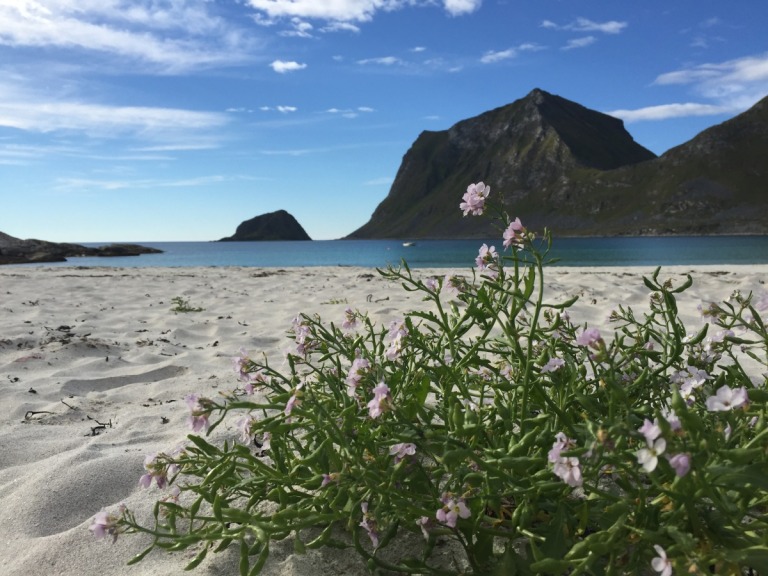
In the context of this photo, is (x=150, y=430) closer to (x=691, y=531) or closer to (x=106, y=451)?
(x=106, y=451)

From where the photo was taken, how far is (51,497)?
92.5 inches

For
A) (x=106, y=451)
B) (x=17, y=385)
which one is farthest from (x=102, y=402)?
(x=106, y=451)

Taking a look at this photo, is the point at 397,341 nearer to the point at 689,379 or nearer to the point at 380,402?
the point at 380,402

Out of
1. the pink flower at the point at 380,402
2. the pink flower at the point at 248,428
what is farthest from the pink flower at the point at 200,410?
the pink flower at the point at 380,402

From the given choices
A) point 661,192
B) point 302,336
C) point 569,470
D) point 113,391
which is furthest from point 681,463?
point 661,192

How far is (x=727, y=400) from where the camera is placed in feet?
3.61

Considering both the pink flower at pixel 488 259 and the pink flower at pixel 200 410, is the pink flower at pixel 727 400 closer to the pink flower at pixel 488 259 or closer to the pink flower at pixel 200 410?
the pink flower at pixel 488 259

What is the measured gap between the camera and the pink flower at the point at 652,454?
97cm

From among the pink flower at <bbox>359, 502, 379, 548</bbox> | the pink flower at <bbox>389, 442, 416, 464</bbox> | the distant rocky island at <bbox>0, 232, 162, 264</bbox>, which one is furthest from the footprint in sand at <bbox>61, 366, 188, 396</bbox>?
the distant rocky island at <bbox>0, 232, 162, 264</bbox>

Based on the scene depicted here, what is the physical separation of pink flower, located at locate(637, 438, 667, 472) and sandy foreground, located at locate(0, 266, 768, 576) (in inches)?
41.0

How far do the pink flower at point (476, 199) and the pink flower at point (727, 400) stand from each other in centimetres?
77

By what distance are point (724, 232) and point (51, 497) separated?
148738mm

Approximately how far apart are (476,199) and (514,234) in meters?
0.16

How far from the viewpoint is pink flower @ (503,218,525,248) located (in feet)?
5.14
